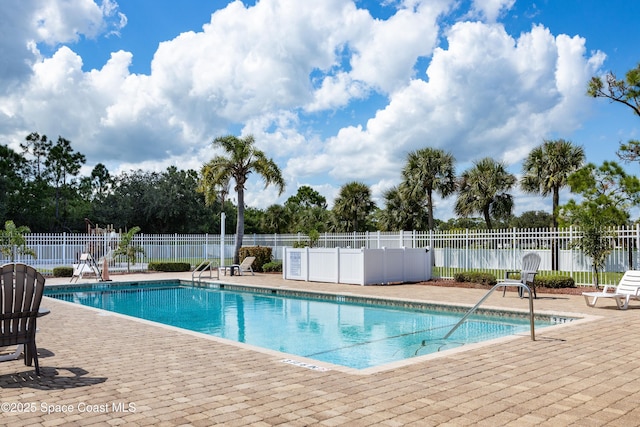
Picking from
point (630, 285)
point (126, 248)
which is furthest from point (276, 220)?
point (630, 285)

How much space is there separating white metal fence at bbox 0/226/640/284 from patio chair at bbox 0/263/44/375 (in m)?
14.8

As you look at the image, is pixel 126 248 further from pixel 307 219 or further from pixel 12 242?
pixel 307 219

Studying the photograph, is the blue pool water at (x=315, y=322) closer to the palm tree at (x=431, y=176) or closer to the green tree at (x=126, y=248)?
the green tree at (x=126, y=248)

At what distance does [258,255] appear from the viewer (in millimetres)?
25359

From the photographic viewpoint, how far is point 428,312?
12.1 metres

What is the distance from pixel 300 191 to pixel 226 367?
215 feet

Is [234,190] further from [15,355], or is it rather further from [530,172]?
[15,355]

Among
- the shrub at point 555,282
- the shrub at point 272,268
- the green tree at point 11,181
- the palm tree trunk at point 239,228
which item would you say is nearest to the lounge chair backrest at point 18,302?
the shrub at point 555,282

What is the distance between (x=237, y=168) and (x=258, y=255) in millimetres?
4523

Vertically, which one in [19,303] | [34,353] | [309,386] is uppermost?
[19,303]

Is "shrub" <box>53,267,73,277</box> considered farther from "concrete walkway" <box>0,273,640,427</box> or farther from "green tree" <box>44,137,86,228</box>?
"green tree" <box>44,137,86,228</box>

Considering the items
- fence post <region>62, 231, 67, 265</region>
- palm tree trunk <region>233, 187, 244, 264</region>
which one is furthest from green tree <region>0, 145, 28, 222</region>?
palm tree trunk <region>233, 187, 244, 264</region>

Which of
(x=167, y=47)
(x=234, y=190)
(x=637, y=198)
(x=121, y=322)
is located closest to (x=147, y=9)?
(x=167, y=47)

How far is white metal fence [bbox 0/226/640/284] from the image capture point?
16.6 m
